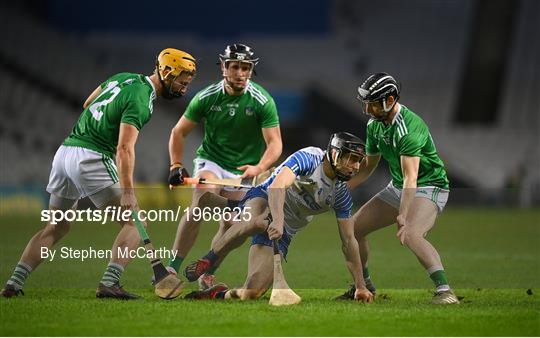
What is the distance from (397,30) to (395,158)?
2502 cm

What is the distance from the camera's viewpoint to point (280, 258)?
8648 mm

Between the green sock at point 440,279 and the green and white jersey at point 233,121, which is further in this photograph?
the green and white jersey at point 233,121

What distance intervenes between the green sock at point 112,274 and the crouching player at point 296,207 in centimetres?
62

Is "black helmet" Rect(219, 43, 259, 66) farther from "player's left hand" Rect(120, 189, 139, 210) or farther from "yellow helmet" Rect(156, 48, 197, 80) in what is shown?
"player's left hand" Rect(120, 189, 139, 210)

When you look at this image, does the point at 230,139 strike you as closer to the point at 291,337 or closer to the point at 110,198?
the point at 110,198

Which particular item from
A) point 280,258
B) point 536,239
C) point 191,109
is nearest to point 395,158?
point 280,258

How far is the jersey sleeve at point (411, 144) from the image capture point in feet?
28.8

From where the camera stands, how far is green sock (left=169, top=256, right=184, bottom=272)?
30.1 feet

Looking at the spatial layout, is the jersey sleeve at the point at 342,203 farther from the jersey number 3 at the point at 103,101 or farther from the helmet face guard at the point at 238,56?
the jersey number 3 at the point at 103,101

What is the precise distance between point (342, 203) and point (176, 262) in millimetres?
1586

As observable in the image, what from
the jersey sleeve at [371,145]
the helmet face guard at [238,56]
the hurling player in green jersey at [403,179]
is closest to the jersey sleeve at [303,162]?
the hurling player in green jersey at [403,179]

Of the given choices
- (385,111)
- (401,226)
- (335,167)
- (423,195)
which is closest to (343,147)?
(335,167)

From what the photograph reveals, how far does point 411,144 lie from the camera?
8789mm

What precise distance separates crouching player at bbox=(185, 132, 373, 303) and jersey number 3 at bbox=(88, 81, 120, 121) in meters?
1.43
